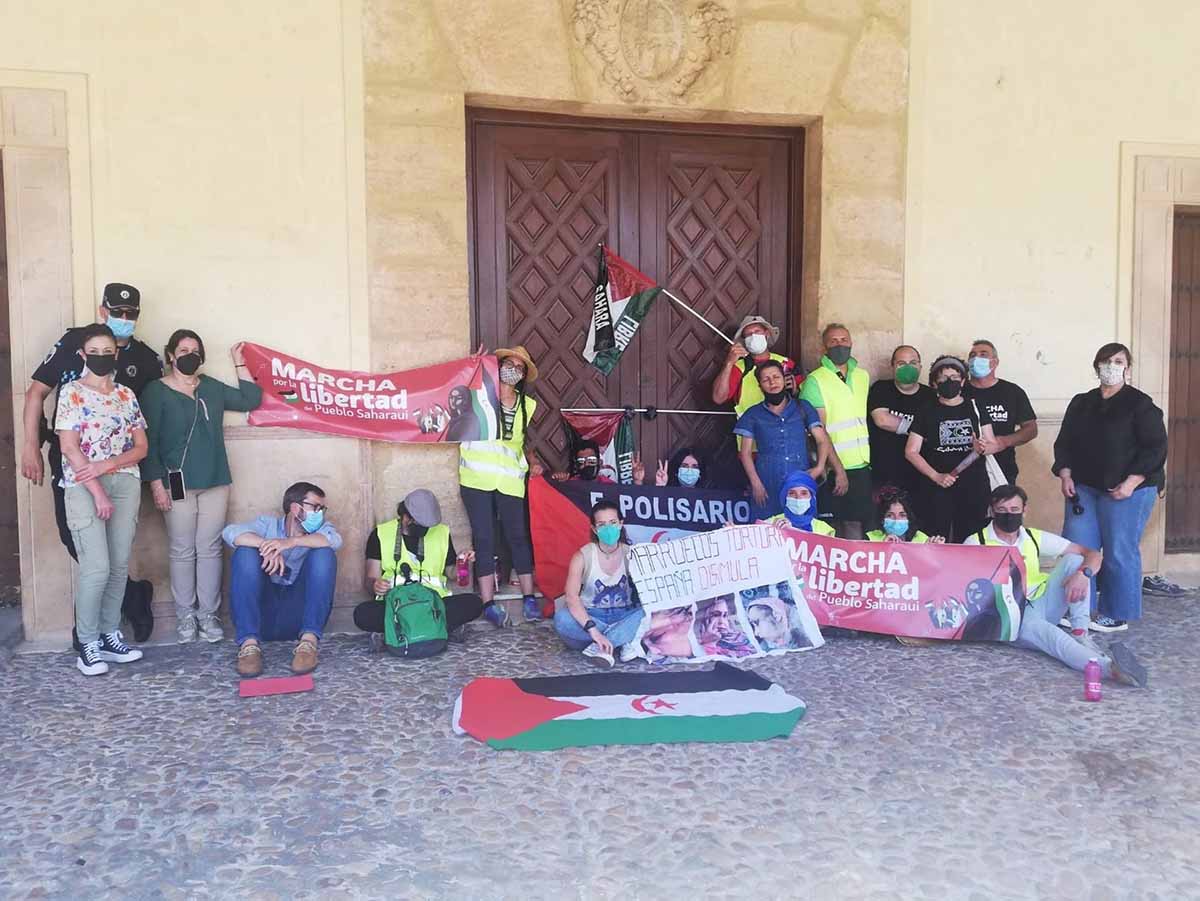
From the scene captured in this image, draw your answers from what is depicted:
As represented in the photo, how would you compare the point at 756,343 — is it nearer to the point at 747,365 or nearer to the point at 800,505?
the point at 747,365

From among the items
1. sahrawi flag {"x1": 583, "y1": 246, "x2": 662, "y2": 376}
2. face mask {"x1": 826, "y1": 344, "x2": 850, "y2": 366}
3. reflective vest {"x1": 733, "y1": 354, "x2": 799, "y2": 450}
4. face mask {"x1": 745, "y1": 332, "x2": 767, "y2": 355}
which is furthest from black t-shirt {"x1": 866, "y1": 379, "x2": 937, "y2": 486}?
sahrawi flag {"x1": 583, "y1": 246, "x2": 662, "y2": 376}

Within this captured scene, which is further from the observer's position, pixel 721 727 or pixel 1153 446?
pixel 1153 446

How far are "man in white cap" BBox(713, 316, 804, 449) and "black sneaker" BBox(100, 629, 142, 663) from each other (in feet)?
12.8

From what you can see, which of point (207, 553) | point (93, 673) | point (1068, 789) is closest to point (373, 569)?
point (207, 553)

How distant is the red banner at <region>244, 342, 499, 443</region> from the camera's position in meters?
6.17

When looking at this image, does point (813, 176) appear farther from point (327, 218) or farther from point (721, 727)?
point (721, 727)

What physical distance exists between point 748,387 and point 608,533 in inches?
72.9

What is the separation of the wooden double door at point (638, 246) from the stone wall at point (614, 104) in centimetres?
22

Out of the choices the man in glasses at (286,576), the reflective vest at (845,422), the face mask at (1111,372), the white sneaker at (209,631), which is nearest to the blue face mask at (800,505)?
the reflective vest at (845,422)

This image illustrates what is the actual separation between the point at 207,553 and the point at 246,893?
3.18 m

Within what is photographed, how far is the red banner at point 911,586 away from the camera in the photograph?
5.55 metres

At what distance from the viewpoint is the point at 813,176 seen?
7152 millimetres

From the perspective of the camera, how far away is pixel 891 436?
265 inches

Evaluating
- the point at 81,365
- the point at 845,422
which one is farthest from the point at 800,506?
the point at 81,365
